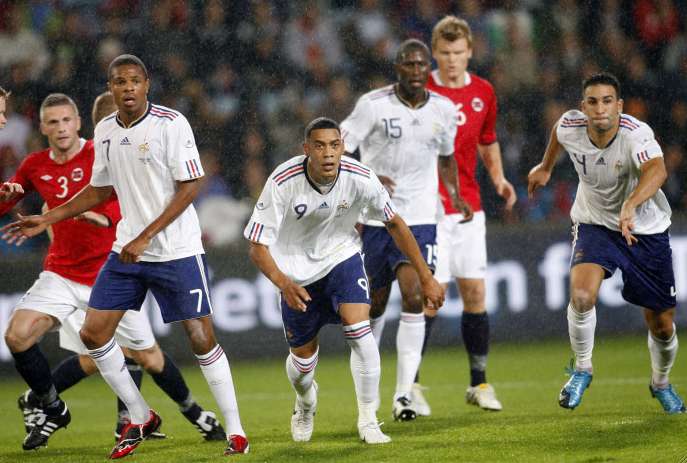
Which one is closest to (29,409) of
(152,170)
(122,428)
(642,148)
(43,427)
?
(43,427)

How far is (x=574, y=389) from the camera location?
7.10 meters

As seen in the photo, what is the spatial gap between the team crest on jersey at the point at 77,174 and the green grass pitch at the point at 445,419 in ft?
5.70

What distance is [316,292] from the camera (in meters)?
6.90

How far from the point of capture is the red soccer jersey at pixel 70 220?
7.57 metres

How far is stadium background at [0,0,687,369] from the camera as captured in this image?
12.1 metres

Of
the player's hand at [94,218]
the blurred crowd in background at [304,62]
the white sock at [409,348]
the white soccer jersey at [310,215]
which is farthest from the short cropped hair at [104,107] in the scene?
the blurred crowd in background at [304,62]

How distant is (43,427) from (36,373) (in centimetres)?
35

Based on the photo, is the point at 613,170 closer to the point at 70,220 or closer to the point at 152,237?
the point at 152,237

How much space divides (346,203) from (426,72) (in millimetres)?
1645

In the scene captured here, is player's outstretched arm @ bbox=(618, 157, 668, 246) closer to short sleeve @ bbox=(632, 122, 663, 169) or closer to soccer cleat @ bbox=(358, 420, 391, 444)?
short sleeve @ bbox=(632, 122, 663, 169)

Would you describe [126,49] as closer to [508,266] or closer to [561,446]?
[508,266]

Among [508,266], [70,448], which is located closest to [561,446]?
[70,448]

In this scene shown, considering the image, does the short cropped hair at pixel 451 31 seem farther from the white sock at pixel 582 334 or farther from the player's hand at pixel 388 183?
the white sock at pixel 582 334

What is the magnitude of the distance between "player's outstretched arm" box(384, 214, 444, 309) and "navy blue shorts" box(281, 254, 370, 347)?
31 cm
